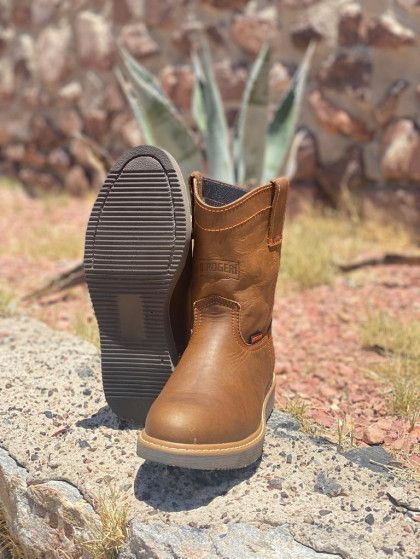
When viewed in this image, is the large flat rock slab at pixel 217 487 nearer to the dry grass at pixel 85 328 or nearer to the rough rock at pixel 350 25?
the dry grass at pixel 85 328

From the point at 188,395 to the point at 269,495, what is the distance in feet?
0.83

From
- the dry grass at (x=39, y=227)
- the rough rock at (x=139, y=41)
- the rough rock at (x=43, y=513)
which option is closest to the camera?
the rough rock at (x=43, y=513)

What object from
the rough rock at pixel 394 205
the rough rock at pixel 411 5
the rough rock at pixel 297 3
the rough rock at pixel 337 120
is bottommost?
the rough rock at pixel 394 205

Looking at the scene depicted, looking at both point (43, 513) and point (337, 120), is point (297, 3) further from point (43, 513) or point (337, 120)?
point (43, 513)

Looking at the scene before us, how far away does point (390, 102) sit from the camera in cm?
354

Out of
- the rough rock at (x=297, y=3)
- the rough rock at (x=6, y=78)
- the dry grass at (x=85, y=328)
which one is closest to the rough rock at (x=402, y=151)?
the rough rock at (x=297, y=3)

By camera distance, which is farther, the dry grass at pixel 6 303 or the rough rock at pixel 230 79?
the rough rock at pixel 230 79

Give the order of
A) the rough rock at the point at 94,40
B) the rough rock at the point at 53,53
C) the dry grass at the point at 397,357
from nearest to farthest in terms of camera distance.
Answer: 1. the dry grass at the point at 397,357
2. the rough rock at the point at 94,40
3. the rough rock at the point at 53,53

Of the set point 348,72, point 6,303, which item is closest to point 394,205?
point 348,72

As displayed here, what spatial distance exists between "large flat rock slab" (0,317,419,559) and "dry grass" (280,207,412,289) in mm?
1352

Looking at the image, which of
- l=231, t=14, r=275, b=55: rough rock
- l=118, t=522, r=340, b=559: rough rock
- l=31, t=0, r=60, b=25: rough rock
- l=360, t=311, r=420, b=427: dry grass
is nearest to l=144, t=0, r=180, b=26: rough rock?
l=231, t=14, r=275, b=55: rough rock

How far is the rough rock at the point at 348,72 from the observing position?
3.58m

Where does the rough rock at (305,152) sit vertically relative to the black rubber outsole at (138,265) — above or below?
below

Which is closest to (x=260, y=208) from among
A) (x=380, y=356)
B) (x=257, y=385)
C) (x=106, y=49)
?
(x=257, y=385)
